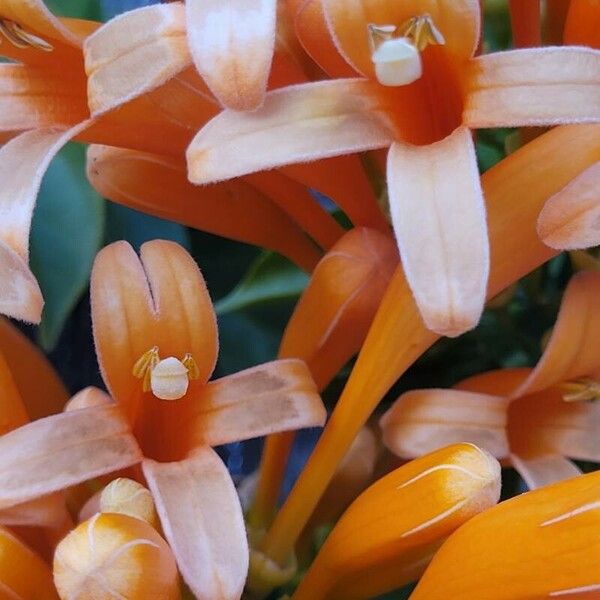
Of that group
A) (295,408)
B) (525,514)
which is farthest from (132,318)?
(525,514)

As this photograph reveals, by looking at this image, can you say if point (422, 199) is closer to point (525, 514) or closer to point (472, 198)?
point (472, 198)

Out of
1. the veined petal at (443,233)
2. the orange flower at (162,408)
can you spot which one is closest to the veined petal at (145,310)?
the orange flower at (162,408)

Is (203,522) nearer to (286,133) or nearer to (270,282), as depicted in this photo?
(286,133)

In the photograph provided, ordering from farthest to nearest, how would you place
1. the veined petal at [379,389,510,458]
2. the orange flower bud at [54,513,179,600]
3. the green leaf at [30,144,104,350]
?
1. the green leaf at [30,144,104,350]
2. the veined petal at [379,389,510,458]
3. the orange flower bud at [54,513,179,600]

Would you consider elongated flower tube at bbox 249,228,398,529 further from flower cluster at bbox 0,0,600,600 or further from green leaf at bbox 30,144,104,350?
green leaf at bbox 30,144,104,350

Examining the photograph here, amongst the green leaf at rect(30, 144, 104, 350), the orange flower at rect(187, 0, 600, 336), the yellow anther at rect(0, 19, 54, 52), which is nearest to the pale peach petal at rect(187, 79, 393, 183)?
the orange flower at rect(187, 0, 600, 336)
